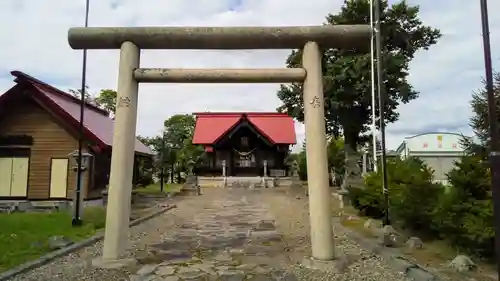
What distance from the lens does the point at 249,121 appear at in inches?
1238

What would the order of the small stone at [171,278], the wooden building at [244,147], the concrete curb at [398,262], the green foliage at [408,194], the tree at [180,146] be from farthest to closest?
the tree at [180,146], the wooden building at [244,147], the green foliage at [408,194], the small stone at [171,278], the concrete curb at [398,262]

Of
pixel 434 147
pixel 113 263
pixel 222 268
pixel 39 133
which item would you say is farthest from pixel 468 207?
pixel 434 147

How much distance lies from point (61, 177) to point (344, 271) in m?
13.6

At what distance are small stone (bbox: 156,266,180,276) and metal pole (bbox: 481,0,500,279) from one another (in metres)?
4.47

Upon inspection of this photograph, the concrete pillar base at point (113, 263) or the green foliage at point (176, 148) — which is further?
the green foliage at point (176, 148)

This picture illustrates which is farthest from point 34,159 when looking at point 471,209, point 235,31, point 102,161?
point 471,209

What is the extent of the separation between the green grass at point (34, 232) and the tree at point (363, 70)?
15.3m

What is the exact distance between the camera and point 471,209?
6863mm

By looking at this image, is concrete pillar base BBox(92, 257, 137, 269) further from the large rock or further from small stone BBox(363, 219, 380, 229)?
small stone BBox(363, 219, 380, 229)

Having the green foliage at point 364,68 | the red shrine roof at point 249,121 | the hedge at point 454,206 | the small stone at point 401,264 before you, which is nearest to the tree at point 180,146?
the red shrine roof at point 249,121

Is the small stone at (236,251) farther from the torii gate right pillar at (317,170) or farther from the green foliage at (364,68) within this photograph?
the green foliage at (364,68)

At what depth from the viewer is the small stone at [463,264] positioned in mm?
6395

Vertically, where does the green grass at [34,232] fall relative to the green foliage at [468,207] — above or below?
below

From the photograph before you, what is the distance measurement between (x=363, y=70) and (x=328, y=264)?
18099 mm
